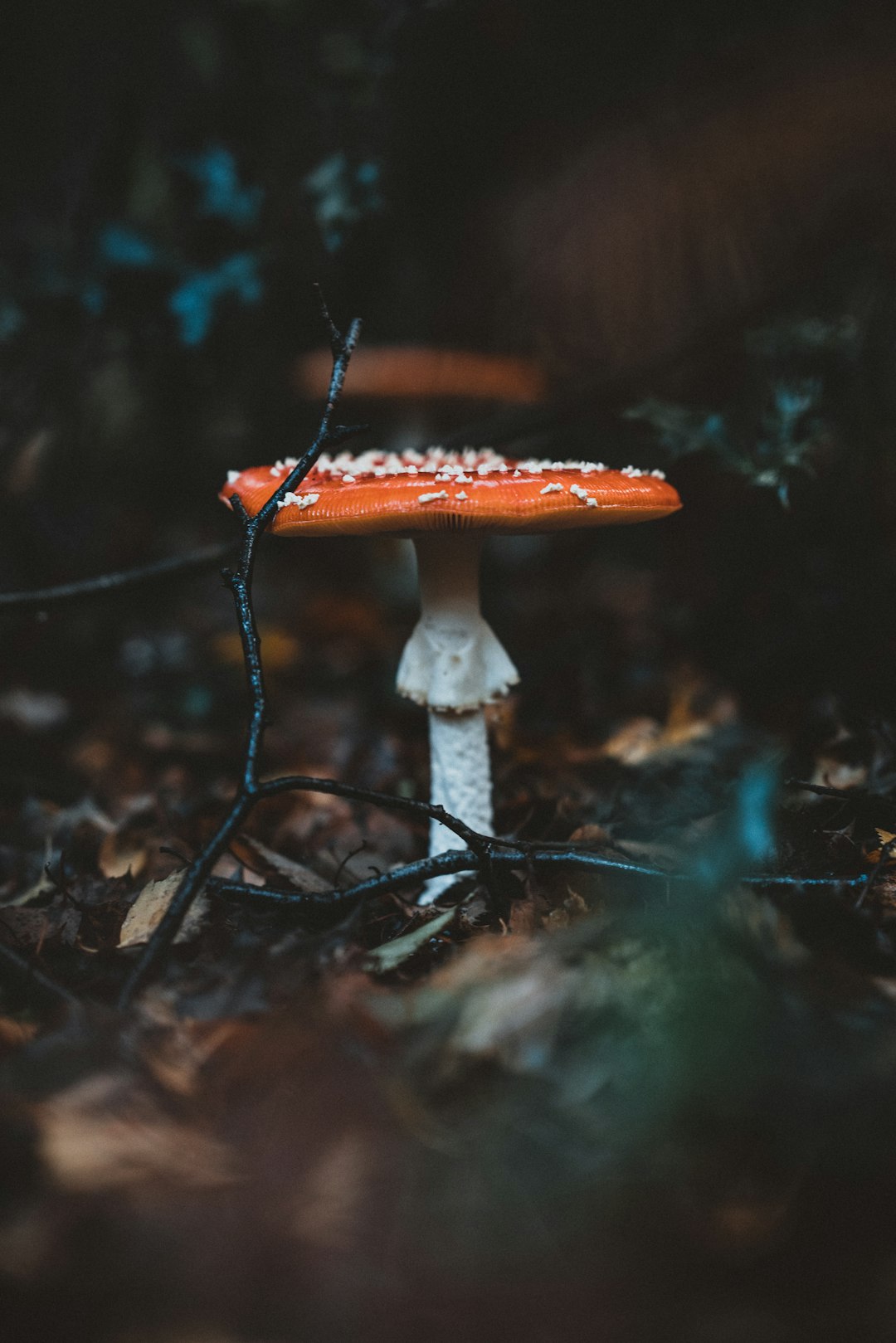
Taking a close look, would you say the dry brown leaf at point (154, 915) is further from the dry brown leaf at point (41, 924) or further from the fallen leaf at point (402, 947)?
the fallen leaf at point (402, 947)

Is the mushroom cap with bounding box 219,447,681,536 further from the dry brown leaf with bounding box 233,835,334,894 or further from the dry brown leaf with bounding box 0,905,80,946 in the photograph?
the dry brown leaf with bounding box 0,905,80,946

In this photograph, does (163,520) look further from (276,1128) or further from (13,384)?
(276,1128)

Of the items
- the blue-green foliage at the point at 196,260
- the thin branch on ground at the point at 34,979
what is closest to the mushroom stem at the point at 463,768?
the thin branch on ground at the point at 34,979

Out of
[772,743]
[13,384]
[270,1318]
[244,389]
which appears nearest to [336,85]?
[244,389]

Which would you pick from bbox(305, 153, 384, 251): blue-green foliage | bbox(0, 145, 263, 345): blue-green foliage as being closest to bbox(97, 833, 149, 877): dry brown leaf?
bbox(0, 145, 263, 345): blue-green foliage

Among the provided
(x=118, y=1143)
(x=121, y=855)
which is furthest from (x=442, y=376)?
(x=118, y=1143)
